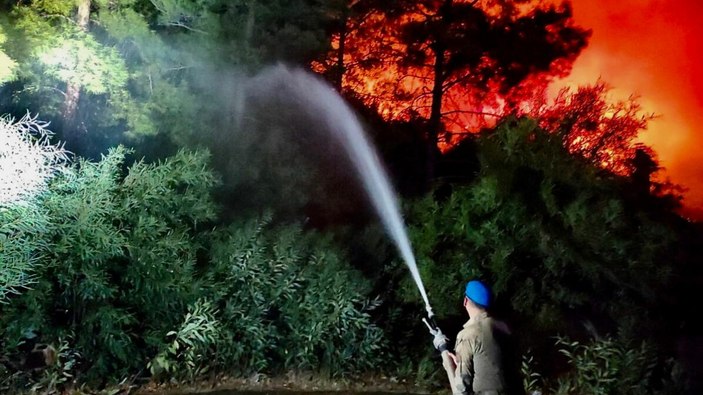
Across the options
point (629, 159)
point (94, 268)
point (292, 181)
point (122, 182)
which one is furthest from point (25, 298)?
point (629, 159)

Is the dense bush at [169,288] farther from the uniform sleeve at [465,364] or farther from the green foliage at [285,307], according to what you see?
the uniform sleeve at [465,364]

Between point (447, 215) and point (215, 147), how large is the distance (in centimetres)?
439

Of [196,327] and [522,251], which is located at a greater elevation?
[522,251]

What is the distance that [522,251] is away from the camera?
32.1 ft

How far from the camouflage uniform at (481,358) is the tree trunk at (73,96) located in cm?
791

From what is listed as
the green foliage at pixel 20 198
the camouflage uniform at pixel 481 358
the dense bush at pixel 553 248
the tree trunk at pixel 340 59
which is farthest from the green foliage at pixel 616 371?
the tree trunk at pixel 340 59

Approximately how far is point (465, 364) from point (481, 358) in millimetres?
133

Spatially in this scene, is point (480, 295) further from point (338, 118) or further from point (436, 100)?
point (436, 100)

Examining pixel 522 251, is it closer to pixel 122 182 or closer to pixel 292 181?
pixel 292 181

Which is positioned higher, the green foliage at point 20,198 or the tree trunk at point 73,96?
the tree trunk at point 73,96

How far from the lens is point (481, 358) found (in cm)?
510

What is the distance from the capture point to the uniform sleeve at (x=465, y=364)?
5.14m

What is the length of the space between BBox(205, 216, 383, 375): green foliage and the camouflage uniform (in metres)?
5.06

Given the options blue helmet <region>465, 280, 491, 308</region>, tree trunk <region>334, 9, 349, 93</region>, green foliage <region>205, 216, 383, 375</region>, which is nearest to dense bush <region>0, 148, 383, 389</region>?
green foliage <region>205, 216, 383, 375</region>
